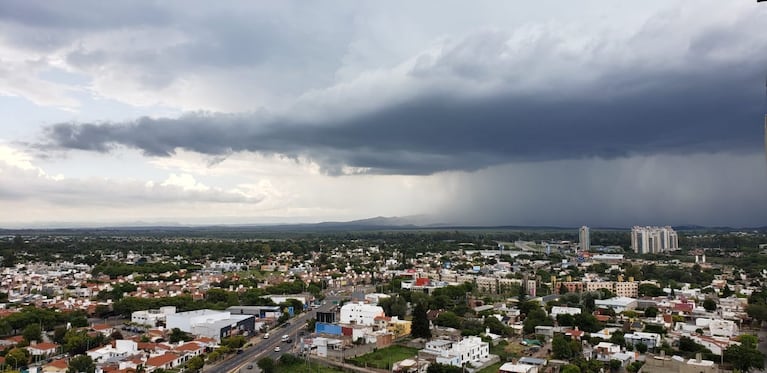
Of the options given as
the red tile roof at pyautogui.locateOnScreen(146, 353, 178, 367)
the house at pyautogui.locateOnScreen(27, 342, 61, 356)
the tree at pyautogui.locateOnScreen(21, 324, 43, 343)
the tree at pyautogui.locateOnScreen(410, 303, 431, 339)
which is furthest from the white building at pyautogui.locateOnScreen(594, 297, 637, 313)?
the tree at pyautogui.locateOnScreen(21, 324, 43, 343)

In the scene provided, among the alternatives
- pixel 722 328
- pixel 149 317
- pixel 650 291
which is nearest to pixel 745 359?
pixel 722 328

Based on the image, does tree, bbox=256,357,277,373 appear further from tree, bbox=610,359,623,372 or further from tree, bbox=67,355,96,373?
tree, bbox=610,359,623,372

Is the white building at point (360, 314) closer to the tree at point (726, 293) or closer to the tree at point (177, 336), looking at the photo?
the tree at point (177, 336)

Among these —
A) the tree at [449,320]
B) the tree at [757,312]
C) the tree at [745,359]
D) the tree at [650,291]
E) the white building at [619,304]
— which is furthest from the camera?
the tree at [650,291]

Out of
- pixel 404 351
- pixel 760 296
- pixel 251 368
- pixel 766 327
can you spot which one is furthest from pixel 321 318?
pixel 760 296

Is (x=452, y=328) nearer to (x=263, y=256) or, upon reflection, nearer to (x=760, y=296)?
(x=760, y=296)

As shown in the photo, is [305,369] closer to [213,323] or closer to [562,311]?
[213,323]

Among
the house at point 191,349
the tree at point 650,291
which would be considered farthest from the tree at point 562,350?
the tree at point 650,291
